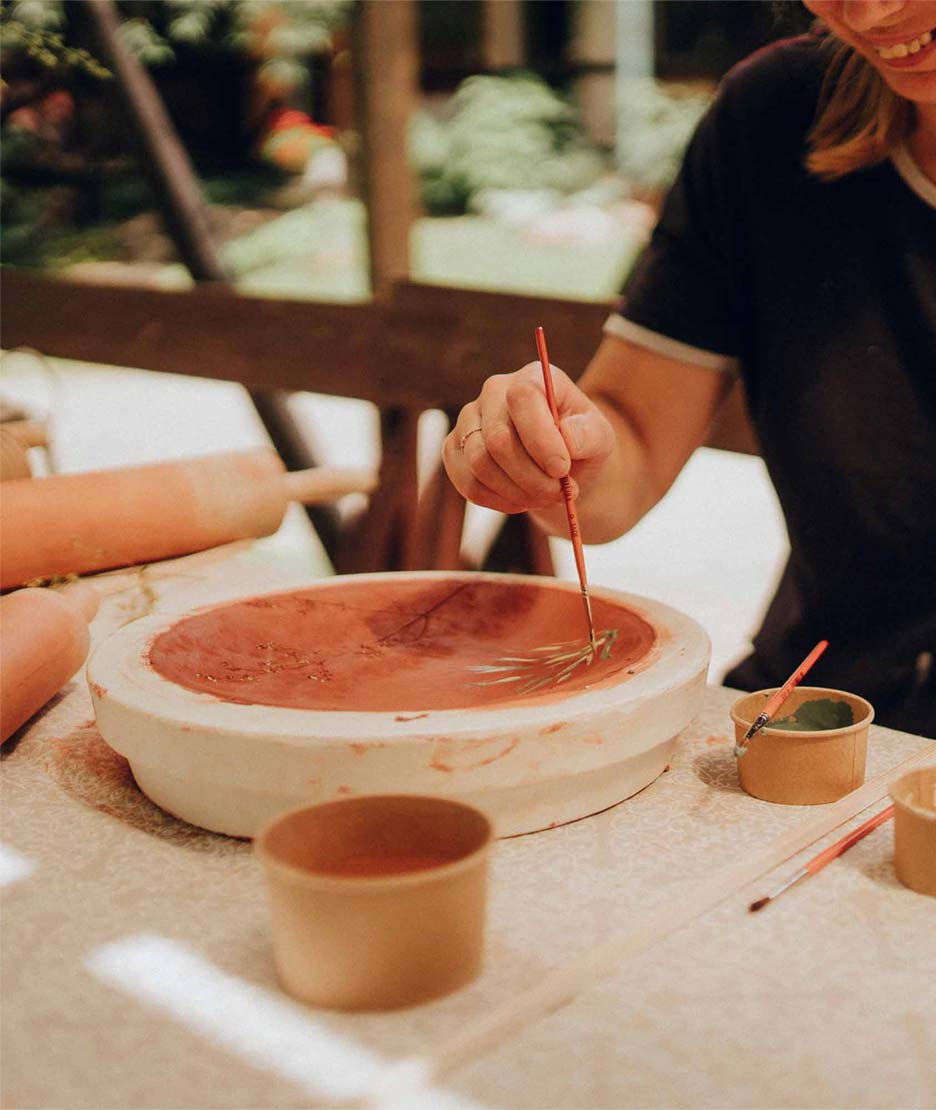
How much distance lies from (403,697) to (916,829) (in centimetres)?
44

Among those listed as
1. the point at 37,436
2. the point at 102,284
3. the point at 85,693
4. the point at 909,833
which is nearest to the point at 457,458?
the point at 85,693

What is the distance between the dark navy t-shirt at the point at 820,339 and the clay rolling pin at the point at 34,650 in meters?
0.79

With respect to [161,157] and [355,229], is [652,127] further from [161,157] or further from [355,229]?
[161,157]

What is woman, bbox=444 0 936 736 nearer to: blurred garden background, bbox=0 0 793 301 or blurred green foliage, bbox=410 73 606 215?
blurred garden background, bbox=0 0 793 301

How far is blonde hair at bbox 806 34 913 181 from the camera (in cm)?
142

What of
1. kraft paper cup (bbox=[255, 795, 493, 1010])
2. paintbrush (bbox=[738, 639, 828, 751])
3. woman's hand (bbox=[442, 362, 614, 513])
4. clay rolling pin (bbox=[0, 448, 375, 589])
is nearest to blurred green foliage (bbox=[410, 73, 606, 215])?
clay rolling pin (bbox=[0, 448, 375, 589])

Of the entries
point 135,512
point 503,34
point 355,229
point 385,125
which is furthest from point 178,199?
point 355,229

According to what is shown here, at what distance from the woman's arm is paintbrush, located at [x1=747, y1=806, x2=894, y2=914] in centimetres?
39

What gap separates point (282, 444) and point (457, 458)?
2.33m

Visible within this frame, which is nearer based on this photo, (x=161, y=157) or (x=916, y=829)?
(x=916, y=829)

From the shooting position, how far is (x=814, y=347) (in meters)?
1.47

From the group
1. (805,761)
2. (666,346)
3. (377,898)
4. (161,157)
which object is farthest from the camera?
(161,157)

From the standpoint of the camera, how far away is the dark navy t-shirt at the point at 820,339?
142cm

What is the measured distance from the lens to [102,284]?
10.5ft
